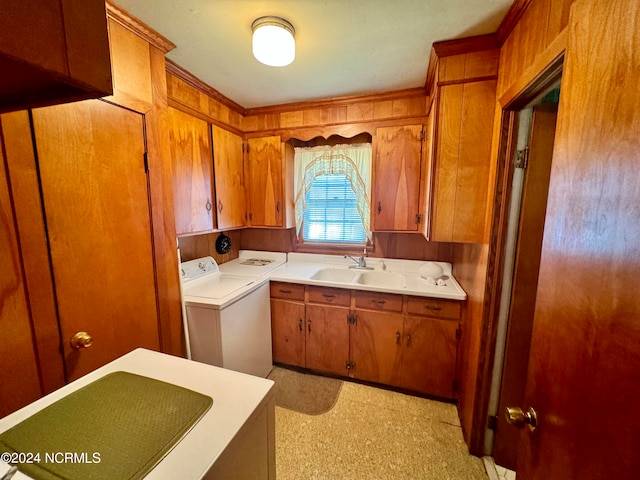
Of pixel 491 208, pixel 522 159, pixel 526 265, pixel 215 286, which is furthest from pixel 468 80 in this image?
pixel 215 286

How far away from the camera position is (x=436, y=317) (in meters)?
1.90

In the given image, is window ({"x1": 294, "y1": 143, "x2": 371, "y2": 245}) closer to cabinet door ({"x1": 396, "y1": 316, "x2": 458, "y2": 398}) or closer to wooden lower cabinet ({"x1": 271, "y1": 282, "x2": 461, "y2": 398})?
wooden lower cabinet ({"x1": 271, "y1": 282, "x2": 461, "y2": 398})

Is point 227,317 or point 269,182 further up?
point 269,182

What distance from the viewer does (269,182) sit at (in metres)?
2.46

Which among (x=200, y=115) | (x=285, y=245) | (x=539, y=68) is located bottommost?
(x=285, y=245)

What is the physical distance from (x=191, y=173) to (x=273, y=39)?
1.08 m

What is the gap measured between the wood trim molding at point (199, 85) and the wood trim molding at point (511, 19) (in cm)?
191

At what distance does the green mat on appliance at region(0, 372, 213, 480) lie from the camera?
52cm

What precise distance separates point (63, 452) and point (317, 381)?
6.25 ft

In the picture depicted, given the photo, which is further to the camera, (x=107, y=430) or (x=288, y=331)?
(x=288, y=331)

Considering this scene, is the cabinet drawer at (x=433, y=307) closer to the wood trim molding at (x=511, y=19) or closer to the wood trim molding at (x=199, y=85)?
the wood trim molding at (x=511, y=19)

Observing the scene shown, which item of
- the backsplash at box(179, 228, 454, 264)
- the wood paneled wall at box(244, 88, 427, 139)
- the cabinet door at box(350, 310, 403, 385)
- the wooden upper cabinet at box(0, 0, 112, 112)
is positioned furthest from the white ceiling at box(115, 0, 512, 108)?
the cabinet door at box(350, 310, 403, 385)

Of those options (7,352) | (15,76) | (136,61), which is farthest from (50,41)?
(136,61)

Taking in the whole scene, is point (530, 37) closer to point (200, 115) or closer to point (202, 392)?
point (202, 392)
